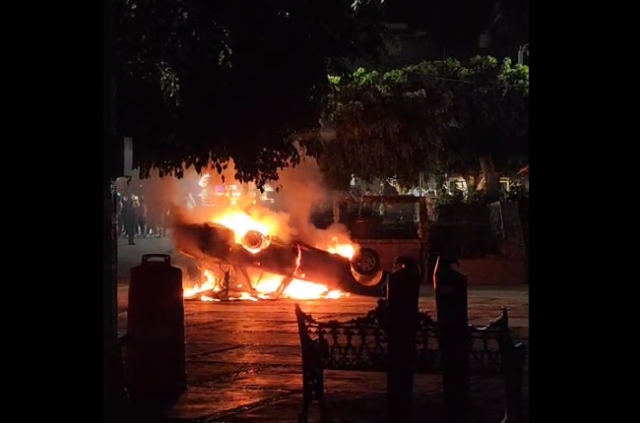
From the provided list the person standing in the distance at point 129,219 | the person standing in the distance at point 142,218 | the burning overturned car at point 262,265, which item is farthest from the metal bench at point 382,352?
the person standing in the distance at point 129,219

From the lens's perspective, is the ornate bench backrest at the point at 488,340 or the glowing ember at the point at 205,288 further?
the glowing ember at the point at 205,288

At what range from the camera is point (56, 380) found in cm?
518

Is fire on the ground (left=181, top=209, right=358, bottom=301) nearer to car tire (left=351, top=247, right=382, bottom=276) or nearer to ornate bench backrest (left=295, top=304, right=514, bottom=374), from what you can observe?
car tire (left=351, top=247, right=382, bottom=276)

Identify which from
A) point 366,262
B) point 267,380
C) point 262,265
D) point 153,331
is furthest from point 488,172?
point 153,331

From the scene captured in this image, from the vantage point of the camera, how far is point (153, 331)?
8586mm

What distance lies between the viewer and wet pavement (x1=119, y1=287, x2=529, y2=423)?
799cm

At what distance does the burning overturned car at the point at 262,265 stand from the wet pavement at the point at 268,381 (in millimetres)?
2177

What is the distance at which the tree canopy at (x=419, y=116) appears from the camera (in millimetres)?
20531

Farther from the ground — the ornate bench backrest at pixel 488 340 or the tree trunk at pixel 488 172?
the tree trunk at pixel 488 172

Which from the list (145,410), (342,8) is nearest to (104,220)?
(145,410)

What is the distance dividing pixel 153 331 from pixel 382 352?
2694mm

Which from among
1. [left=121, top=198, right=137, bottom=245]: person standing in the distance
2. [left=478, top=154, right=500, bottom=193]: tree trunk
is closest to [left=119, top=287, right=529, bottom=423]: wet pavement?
[left=478, top=154, right=500, bottom=193]: tree trunk

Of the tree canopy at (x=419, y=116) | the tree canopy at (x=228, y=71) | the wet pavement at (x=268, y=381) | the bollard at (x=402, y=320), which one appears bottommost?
the wet pavement at (x=268, y=381)

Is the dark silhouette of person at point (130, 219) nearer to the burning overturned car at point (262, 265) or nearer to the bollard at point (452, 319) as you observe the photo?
the burning overturned car at point (262, 265)
